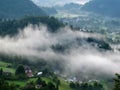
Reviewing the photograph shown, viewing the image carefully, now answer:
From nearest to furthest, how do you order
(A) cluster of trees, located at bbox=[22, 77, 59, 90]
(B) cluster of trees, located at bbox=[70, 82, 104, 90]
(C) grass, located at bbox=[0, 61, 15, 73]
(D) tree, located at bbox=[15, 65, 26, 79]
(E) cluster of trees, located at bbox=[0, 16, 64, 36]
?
1. (A) cluster of trees, located at bbox=[22, 77, 59, 90]
2. (D) tree, located at bbox=[15, 65, 26, 79]
3. (B) cluster of trees, located at bbox=[70, 82, 104, 90]
4. (C) grass, located at bbox=[0, 61, 15, 73]
5. (E) cluster of trees, located at bbox=[0, 16, 64, 36]

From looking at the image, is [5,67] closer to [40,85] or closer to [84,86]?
[84,86]

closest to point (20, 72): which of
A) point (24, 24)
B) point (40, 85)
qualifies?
point (40, 85)

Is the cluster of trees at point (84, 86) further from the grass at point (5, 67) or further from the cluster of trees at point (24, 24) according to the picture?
the cluster of trees at point (24, 24)

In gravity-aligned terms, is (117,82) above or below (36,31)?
above

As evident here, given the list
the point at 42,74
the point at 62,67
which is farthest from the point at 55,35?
the point at 42,74

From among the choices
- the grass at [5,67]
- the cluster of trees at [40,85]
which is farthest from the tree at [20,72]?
the cluster of trees at [40,85]

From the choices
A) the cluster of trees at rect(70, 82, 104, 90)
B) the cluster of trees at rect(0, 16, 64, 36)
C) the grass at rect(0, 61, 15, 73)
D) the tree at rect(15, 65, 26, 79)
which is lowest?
the cluster of trees at rect(70, 82, 104, 90)

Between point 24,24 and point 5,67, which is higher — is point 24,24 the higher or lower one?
the higher one

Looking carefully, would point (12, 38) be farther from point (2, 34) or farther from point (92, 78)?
point (92, 78)

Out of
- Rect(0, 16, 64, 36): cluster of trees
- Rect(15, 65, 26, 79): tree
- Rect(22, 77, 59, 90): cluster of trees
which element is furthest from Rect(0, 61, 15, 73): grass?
Rect(0, 16, 64, 36): cluster of trees

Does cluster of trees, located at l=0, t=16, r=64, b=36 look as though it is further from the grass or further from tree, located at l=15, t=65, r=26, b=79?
tree, located at l=15, t=65, r=26, b=79

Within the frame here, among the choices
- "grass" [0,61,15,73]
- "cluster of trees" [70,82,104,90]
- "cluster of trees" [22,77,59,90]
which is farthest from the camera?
"grass" [0,61,15,73]
